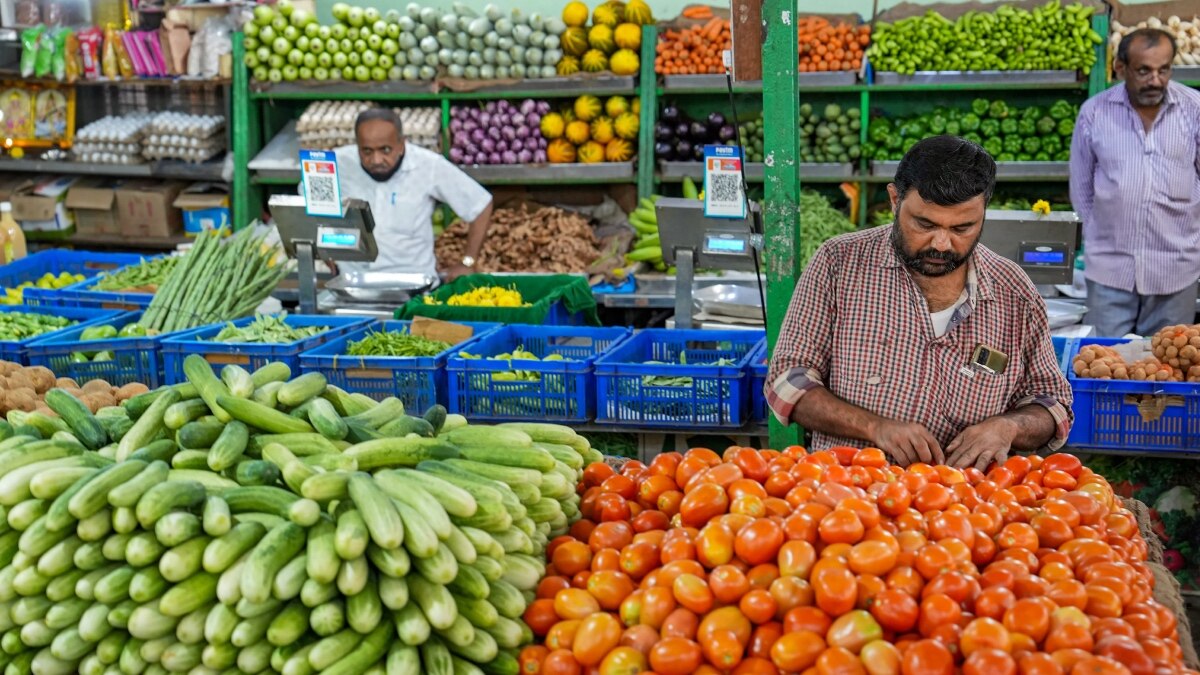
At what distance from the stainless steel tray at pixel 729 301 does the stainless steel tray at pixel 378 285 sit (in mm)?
1444

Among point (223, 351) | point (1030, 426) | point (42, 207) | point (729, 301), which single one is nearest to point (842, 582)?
point (1030, 426)

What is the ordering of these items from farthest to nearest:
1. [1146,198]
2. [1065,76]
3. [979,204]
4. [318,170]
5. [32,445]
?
[1065,76] < [1146,198] < [318,170] < [979,204] < [32,445]

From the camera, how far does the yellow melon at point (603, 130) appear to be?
25.5ft

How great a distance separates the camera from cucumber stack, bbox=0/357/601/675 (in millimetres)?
1888

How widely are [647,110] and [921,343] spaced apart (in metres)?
4.88

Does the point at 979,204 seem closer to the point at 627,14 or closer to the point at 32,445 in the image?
the point at 32,445

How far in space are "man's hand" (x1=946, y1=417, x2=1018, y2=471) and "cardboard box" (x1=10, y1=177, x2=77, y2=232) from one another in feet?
24.5

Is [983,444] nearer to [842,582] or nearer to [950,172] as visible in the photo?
[950,172]

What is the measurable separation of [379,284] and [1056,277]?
3279 millimetres

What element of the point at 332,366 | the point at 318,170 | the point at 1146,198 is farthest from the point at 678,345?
the point at 1146,198

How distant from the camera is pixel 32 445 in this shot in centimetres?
226

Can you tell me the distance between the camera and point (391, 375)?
4.35 m

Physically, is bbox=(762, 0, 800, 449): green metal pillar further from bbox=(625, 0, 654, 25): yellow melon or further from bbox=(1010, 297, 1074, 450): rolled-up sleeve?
bbox=(625, 0, 654, 25): yellow melon

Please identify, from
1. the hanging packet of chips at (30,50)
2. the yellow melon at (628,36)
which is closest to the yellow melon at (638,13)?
the yellow melon at (628,36)
